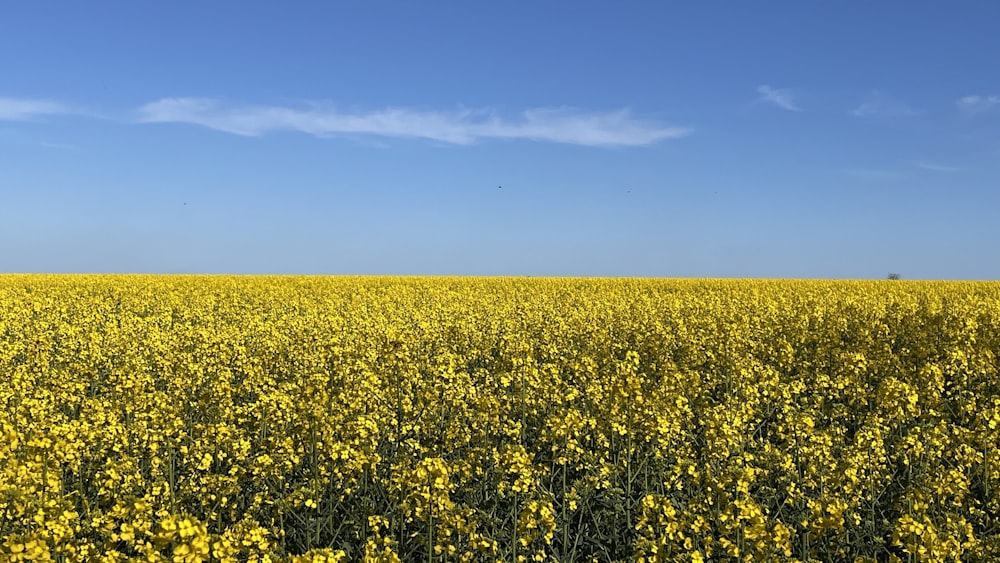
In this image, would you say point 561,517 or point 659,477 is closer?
point 561,517

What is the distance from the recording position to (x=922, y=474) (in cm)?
712

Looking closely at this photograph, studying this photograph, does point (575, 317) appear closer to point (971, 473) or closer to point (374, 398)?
point (374, 398)

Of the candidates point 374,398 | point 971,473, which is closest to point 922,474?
point 971,473

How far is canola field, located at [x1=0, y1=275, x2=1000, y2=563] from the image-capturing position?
514cm

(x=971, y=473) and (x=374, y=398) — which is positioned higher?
(x=374, y=398)

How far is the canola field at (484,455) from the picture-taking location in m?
5.14

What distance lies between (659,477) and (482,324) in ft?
33.7

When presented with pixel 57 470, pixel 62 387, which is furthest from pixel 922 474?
pixel 62 387

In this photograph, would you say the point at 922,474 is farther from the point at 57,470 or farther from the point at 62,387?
the point at 62,387

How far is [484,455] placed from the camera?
7109mm

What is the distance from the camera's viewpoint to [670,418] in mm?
7504

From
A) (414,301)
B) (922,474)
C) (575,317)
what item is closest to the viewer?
(922,474)

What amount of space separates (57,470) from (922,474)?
827 centimetres

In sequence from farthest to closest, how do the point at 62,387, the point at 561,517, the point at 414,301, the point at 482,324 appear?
the point at 414,301 < the point at 482,324 < the point at 62,387 < the point at 561,517
